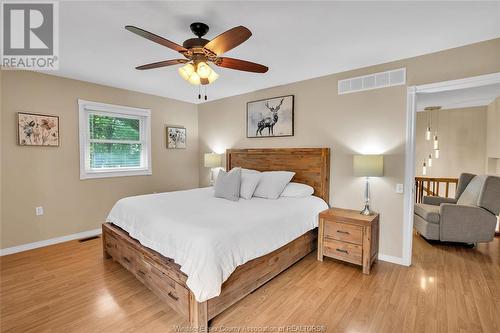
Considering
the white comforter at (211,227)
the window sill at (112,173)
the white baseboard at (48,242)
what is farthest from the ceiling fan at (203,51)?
the white baseboard at (48,242)

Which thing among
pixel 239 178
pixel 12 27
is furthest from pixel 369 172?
pixel 12 27

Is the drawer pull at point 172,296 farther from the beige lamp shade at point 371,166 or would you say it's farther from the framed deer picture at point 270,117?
the framed deer picture at point 270,117

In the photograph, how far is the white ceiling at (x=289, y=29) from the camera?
6.28 ft

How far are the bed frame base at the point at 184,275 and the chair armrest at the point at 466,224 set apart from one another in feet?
7.21

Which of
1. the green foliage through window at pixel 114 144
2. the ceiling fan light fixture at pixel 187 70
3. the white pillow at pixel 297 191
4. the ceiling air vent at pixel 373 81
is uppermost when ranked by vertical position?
the ceiling air vent at pixel 373 81

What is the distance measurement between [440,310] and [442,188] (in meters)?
4.72

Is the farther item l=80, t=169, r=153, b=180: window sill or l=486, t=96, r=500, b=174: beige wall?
l=486, t=96, r=500, b=174: beige wall

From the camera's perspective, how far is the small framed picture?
485 centimetres

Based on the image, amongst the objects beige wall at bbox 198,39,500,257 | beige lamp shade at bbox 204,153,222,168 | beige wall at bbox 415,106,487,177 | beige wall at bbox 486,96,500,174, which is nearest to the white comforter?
beige wall at bbox 198,39,500,257

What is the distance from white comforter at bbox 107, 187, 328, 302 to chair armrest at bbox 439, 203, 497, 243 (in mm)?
1821

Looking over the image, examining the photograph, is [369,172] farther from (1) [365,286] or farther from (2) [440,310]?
(2) [440,310]

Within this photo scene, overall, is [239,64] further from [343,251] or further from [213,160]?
[213,160]

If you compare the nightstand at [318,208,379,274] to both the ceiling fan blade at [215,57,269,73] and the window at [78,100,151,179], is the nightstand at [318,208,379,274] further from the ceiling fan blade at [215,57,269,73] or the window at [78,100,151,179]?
the window at [78,100,151,179]

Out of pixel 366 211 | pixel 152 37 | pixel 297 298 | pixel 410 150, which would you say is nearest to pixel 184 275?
pixel 297 298
